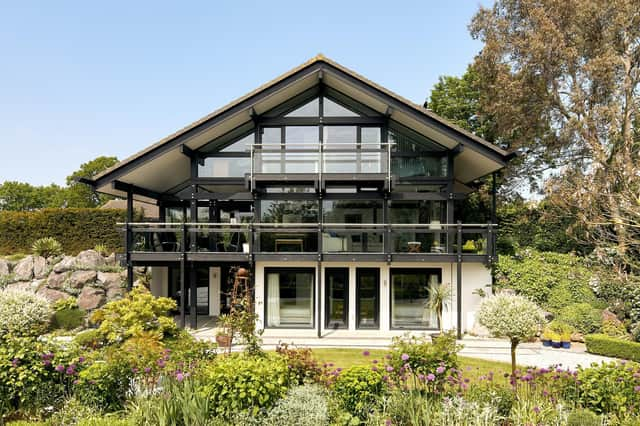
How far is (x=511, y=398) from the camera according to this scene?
5.74 metres

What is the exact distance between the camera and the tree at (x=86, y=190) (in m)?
55.9

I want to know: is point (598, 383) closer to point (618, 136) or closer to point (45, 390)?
point (45, 390)

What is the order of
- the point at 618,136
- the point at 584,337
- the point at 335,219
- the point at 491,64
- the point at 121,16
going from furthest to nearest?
1. the point at 491,64
2. the point at 618,136
3. the point at 335,219
4. the point at 121,16
5. the point at 584,337

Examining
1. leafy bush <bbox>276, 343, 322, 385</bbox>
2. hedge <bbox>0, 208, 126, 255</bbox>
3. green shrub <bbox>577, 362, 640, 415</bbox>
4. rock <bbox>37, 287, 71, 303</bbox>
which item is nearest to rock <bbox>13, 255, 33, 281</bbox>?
rock <bbox>37, 287, 71, 303</bbox>

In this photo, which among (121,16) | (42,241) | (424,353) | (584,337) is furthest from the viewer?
(42,241)

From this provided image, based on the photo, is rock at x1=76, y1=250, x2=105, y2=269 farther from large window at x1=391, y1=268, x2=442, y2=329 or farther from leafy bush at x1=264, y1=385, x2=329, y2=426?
leafy bush at x1=264, y1=385, x2=329, y2=426

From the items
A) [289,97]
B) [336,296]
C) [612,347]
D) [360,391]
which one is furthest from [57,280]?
[612,347]

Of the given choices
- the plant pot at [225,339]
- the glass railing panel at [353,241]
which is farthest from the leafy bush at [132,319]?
the glass railing panel at [353,241]

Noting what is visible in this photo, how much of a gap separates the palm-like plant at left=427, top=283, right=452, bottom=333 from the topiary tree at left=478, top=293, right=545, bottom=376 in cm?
595

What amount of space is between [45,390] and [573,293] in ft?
51.0

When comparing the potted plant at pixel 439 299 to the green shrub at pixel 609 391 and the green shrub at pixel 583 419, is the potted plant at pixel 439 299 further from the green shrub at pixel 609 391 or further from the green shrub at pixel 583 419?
the green shrub at pixel 583 419

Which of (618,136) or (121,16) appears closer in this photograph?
(121,16)

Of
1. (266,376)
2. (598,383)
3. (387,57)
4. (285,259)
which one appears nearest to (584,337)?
(598,383)

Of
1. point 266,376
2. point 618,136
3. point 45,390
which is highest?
point 618,136
